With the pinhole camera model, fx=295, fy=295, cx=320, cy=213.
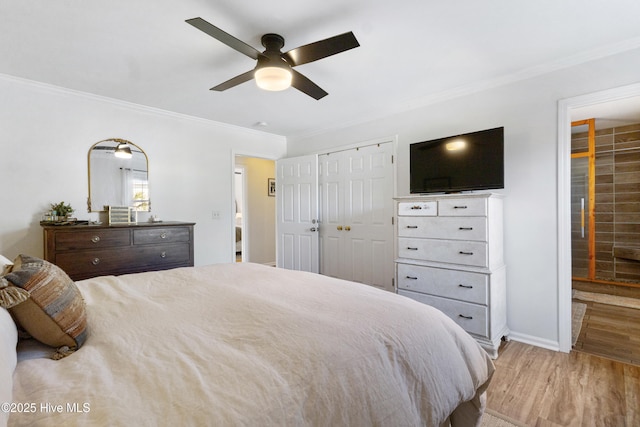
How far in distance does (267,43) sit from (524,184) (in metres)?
2.47

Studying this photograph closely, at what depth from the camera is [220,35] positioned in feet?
5.39

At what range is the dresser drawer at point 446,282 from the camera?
8.05ft

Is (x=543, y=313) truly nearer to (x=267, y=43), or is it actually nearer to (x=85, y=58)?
(x=267, y=43)

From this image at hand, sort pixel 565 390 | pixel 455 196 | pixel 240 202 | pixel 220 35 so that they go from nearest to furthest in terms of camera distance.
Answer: pixel 220 35 → pixel 565 390 → pixel 455 196 → pixel 240 202

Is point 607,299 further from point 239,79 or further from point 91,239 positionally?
point 91,239

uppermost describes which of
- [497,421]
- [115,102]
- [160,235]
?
[115,102]

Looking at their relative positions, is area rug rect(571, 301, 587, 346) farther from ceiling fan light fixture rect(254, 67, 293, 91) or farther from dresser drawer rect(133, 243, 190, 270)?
dresser drawer rect(133, 243, 190, 270)

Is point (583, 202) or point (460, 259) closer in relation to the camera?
point (460, 259)

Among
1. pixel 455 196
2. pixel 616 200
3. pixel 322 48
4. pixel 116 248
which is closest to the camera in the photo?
pixel 322 48

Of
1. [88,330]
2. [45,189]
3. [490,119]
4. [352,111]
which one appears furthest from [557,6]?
[45,189]

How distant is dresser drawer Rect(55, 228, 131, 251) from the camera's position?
Result: 8.25ft

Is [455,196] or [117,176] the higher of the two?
[117,176]

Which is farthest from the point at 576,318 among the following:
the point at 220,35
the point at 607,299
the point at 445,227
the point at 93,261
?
the point at 93,261

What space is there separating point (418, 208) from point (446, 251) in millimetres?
471
